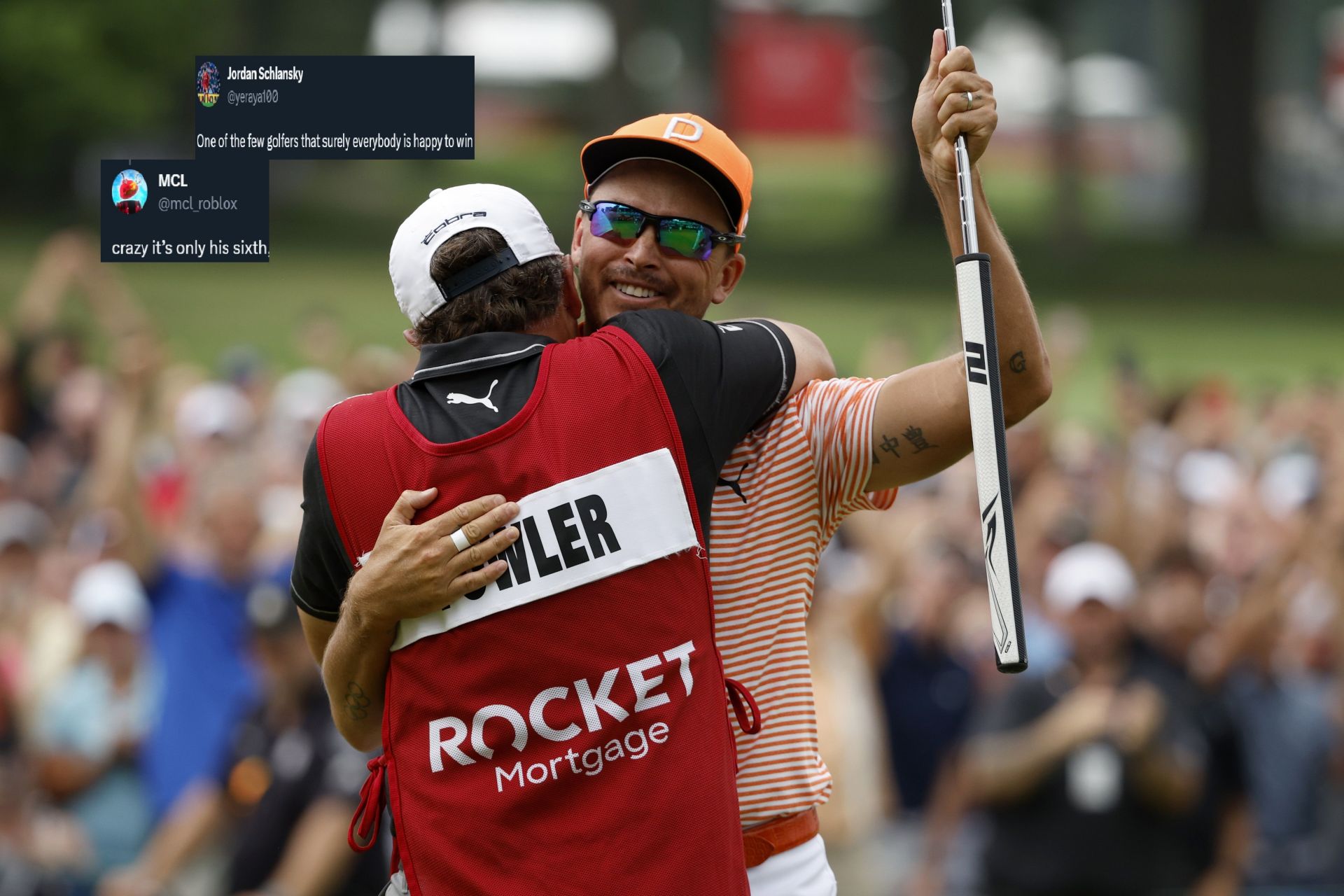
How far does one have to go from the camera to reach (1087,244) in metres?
27.0

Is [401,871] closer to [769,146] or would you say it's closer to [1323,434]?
[1323,434]

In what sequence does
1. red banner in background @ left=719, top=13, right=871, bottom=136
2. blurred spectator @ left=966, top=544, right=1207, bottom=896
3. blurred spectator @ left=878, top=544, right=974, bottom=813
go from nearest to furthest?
1. blurred spectator @ left=966, top=544, right=1207, bottom=896
2. blurred spectator @ left=878, top=544, right=974, bottom=813
3. red banner in background @ left=719, top=13, right=871, bottom=136

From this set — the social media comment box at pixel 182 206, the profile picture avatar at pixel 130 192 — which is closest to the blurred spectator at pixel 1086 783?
the social media comment box at pixel 182 206

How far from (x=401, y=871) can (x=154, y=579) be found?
4825mm

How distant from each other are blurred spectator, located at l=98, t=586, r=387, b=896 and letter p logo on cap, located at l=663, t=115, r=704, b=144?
2.94 metres

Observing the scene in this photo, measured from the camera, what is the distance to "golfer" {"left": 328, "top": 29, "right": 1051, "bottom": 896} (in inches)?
119

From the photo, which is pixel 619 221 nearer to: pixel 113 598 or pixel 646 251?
pixel 646 251

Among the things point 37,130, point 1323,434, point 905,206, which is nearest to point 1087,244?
point 905,206

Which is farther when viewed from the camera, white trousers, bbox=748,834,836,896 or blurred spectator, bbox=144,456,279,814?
blurred spectator, bbox=144,456,279,814

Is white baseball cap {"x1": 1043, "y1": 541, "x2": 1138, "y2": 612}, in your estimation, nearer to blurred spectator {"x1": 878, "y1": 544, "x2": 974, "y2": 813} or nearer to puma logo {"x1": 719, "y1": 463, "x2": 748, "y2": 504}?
blurred spectator {"x1": 878, "y1": 544, "x2": 974, "y2": 813}

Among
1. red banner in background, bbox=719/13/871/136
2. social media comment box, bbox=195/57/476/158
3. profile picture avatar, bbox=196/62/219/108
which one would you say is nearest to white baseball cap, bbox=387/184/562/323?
social media comment box, bbox=195/57/476/158

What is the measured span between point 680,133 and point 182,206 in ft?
3.40

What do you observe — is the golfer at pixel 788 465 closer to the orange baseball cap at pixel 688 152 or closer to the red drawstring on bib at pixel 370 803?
the orange baseball cap at pixel 688 152

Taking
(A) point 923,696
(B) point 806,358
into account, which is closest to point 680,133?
(B) point 806,358
